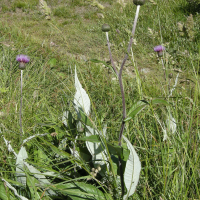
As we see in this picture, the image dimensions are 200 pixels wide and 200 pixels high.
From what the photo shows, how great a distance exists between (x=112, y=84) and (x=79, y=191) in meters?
1.33

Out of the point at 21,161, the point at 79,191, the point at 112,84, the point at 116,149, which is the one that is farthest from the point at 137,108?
the point at 112,84

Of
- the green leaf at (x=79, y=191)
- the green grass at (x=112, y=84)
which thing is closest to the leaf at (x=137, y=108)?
the green grass at (x=112, y=84)

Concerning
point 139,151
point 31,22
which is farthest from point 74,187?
point 31,22

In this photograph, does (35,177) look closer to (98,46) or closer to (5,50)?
(5,50)

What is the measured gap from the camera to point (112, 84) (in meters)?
2.06

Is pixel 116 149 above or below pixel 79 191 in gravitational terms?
above

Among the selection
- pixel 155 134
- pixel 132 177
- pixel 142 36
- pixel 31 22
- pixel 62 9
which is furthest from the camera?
pixel 62 9

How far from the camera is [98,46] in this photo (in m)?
3.58

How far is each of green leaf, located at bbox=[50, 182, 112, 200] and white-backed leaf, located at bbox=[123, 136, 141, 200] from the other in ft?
0.27

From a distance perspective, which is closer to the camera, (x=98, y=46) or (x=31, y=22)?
(x=98, y=46)

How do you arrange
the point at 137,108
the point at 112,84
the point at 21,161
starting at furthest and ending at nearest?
the point at 112,84 → the point at 21,161 → the point at 137,108

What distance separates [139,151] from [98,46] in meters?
2.72

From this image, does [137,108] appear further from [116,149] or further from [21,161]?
[21,161]

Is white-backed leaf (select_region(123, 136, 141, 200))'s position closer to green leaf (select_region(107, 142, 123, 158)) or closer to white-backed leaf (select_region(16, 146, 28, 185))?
green leaf (select_region(107, 142, 123, 158))
